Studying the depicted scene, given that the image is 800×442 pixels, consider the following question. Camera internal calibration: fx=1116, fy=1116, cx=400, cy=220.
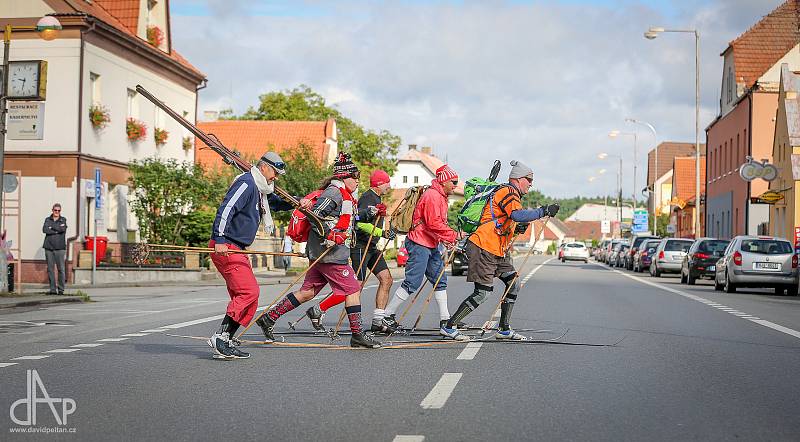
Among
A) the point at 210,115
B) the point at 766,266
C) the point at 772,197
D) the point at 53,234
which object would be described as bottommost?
the point at 766,266

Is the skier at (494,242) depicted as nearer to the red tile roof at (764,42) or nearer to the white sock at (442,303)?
the white sock at (442,303)

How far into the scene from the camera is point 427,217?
12469 millimetres

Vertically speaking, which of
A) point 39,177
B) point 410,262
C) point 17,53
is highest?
point 17,53

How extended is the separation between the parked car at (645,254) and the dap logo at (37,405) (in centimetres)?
4034

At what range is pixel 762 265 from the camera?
2770cm

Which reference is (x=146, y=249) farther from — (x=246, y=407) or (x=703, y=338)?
(x=703, y=338)

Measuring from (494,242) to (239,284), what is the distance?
9.97ft

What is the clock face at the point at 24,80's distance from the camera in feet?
67.1

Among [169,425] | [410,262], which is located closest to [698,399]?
[169,425]

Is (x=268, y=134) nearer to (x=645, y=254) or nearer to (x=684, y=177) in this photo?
(x=645, y=254)

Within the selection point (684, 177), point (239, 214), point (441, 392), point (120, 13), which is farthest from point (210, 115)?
point (441, 392)

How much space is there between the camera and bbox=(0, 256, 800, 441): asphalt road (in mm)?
6633

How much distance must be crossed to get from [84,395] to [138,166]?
88.4 ft
